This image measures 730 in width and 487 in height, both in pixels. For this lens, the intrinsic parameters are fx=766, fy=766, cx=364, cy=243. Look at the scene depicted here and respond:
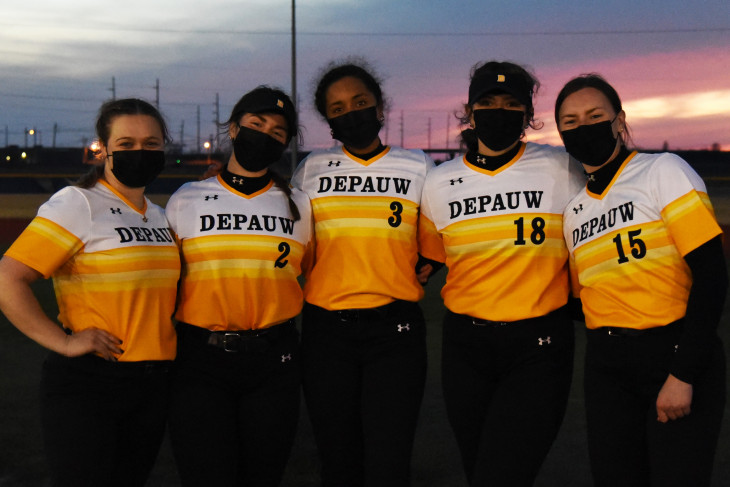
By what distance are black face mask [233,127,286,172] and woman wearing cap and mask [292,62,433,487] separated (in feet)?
1.12

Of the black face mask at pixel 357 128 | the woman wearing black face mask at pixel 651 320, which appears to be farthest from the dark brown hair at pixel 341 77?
the woman wearing black face mask at pixel 651 320

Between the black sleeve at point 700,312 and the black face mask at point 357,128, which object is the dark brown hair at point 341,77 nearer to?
the black face mask at point 357,128

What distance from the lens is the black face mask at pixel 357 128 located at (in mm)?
3838

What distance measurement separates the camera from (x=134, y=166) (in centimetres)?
324

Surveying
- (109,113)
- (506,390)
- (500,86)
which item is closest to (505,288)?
(506,390)

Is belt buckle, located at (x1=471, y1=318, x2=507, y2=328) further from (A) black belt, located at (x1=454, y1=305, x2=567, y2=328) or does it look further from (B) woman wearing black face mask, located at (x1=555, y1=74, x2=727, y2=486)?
(B) woman wearing black face mask, located at (x1=555, y1=74, x2=727, y2=486)

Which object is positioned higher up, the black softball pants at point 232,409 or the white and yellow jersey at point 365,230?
the white and yellow jersey at point 365,230

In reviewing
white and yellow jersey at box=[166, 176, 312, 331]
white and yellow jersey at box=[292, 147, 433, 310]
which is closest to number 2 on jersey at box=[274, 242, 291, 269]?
white and yellow jersey at box=[166, 176, 312, 331]

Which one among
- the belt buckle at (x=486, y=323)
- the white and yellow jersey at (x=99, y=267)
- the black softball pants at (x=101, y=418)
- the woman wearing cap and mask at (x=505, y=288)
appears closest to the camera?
the black softball pants at (x=101, y=418)

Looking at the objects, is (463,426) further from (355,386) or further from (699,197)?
(699,197)

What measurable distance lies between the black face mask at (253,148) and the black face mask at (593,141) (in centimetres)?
135

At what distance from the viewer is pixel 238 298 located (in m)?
3.30

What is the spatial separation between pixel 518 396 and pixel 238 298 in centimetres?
127

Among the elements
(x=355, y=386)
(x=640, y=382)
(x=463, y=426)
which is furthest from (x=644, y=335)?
(x=355, y=386)
